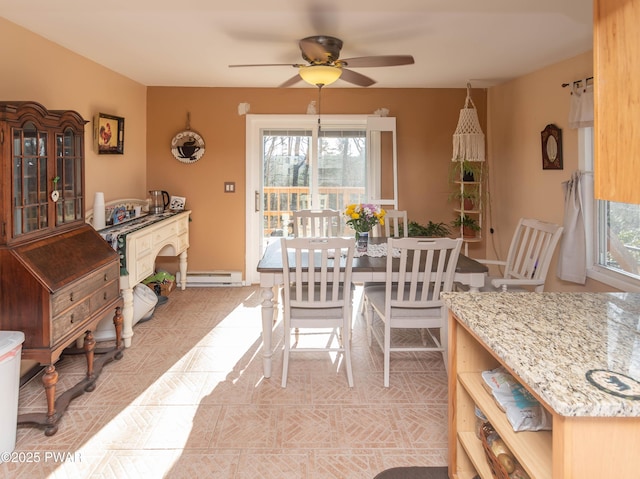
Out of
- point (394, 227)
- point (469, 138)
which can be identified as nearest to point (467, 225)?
point (469, 138)

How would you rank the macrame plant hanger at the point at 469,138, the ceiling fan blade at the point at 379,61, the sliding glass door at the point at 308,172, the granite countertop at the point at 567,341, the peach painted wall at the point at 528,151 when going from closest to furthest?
the granite countertop at the point at 567,341 < the ceiling fan blade at the point at 379,61 < the peach painted wall at the point at 528,151 < the macrame plant hanger at the point at 469,138 < the sliding glass door at the point at 308,172

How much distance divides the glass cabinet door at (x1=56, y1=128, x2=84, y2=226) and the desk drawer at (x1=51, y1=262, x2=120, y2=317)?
0.39m

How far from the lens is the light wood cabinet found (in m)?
0.95

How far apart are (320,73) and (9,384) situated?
101 inches

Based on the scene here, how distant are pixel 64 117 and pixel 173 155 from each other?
8.31 ft

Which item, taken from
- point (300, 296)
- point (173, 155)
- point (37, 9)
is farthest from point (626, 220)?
point (173, 155)

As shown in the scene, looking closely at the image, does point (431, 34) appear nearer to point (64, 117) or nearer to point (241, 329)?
point (64, 117)

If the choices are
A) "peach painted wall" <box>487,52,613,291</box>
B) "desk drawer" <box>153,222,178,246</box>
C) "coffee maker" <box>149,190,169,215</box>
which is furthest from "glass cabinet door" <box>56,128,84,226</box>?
"peach painted wall" <box>487,52,613,291</box>

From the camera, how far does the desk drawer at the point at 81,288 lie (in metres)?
2.27

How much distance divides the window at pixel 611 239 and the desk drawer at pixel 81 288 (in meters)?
3.55

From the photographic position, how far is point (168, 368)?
305 centimetres

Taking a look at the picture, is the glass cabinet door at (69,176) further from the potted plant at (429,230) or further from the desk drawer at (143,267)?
the potted plant at (429,230)

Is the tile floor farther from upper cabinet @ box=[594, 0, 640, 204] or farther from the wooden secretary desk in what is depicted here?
upper cabinet @ box=[594, 0, 640, 204]

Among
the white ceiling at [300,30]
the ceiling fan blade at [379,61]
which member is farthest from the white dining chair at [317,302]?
the white ceiling at [300,30]
